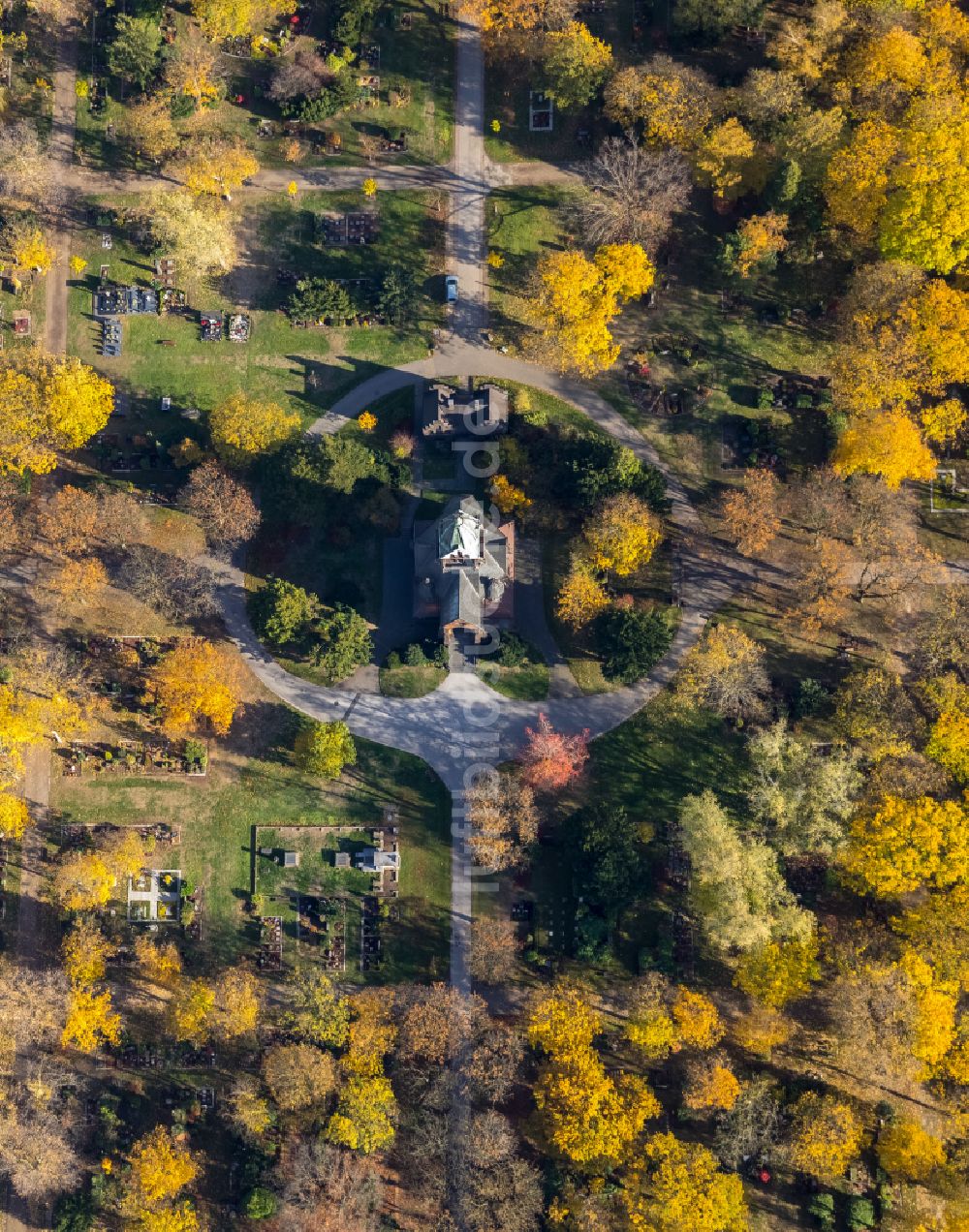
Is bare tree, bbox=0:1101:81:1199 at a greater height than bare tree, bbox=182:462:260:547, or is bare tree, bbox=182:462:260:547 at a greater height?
bare tree, bbox=182:462:260:547

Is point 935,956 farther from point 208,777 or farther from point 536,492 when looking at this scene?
point 208,777

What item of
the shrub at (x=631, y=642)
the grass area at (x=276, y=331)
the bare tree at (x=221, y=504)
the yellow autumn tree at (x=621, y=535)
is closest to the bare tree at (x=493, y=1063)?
the shrub at (x=631, y=642)

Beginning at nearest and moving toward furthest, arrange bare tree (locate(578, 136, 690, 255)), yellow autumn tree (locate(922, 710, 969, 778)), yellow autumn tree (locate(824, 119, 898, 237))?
yellow autumn tree (locate(922, 710, 969, 778)) < yellow autumn tree (locate(824, 119, 898, 237)) < bare tree (locate(578, 136, 690, 255))

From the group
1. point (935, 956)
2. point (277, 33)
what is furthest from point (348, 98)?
point (935, 956)

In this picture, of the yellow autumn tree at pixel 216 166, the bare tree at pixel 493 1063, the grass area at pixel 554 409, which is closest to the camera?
the bare tree at pixel 493 1063

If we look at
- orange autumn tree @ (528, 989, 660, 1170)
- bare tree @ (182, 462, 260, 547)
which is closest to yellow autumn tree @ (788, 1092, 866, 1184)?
orange autumn tree @ (528, 989, 660, 1170)

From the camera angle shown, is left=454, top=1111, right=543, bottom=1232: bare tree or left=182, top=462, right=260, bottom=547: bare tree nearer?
left=454, top=1111, right=543, bottom=1232: bare tree

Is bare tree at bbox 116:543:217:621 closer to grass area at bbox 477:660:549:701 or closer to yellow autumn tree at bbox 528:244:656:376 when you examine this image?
grass area at bbox 477:660:549:701

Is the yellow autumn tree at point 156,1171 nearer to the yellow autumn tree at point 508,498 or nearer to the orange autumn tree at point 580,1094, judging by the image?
the orange autumn tree at point 580,1094
